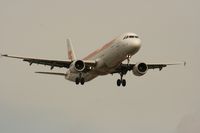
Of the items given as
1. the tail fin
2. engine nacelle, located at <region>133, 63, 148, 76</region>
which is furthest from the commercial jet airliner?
the tail fin

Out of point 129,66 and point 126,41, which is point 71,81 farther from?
point 126,41

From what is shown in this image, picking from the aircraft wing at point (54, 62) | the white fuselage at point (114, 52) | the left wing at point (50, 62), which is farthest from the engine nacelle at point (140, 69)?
the left wing at point (50, 62)

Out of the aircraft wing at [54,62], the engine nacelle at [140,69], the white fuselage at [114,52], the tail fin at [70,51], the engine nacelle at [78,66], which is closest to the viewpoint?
the white fuselage at [114,52]

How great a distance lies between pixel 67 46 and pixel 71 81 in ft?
85.6

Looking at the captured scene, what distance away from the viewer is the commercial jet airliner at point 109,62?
85.2 m

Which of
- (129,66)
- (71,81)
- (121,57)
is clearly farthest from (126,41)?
(71,81)

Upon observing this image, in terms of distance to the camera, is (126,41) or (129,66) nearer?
(126,41)

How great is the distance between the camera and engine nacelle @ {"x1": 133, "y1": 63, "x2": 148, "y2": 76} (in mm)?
90312

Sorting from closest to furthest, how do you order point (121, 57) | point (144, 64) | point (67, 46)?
point (121, 57) < point (144, 64) < point (67, 46)

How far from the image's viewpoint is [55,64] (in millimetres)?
92812

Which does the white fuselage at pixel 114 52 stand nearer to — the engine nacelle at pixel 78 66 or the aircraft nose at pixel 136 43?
the aircraft nose at pixel 136 43

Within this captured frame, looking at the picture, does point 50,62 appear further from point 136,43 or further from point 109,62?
point 136,43

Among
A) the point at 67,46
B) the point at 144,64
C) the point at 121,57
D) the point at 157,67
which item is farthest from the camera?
the point at 67,46

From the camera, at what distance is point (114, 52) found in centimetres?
8575
